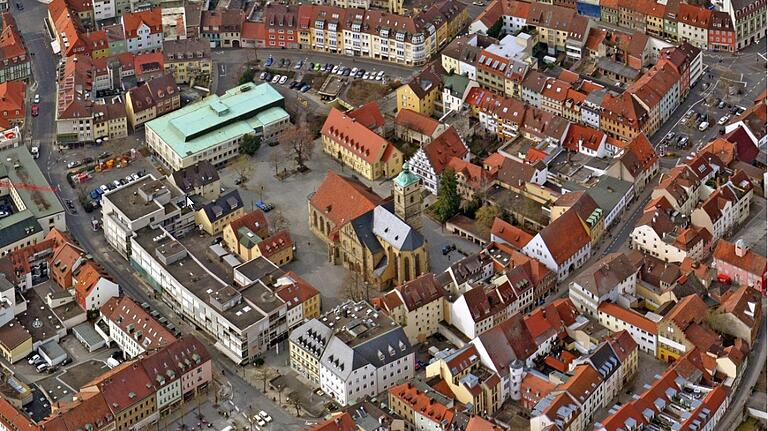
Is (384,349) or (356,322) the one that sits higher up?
(356,322)

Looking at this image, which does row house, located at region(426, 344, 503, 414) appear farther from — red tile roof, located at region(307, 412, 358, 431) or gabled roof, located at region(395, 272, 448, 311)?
red tile roof, located at region(307, 412, 358, 431)

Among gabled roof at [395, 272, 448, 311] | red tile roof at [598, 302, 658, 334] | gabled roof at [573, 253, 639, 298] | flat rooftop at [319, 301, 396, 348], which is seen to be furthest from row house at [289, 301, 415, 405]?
red tile roof at [598, 302, 658, 334]

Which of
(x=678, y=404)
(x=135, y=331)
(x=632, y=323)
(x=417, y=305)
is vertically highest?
(x=632, y=323)

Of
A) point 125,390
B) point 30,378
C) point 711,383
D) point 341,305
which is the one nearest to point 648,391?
point 711,383

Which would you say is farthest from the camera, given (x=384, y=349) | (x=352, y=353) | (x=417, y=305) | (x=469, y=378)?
(x=417, y=305)

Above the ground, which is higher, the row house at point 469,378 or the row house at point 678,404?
the row house at point 678,404

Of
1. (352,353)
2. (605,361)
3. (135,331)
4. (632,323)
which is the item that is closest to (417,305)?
(352,353)

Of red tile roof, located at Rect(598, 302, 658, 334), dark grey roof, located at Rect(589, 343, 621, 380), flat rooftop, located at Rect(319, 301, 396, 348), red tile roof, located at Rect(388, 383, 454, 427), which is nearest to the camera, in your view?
red tile roof, located at Rect(388, 383, 454, 427)

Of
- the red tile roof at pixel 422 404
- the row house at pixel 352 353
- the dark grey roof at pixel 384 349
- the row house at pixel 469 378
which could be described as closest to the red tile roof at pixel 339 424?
the red tile roof at pixel 422 404

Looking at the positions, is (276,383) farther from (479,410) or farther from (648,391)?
(648,391)

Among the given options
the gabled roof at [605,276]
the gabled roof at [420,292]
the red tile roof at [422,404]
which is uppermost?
the gabled roof at [605,276]

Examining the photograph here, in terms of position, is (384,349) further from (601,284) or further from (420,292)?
(601,284)

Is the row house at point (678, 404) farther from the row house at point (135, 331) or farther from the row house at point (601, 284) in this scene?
the row house at point (135, 331)
